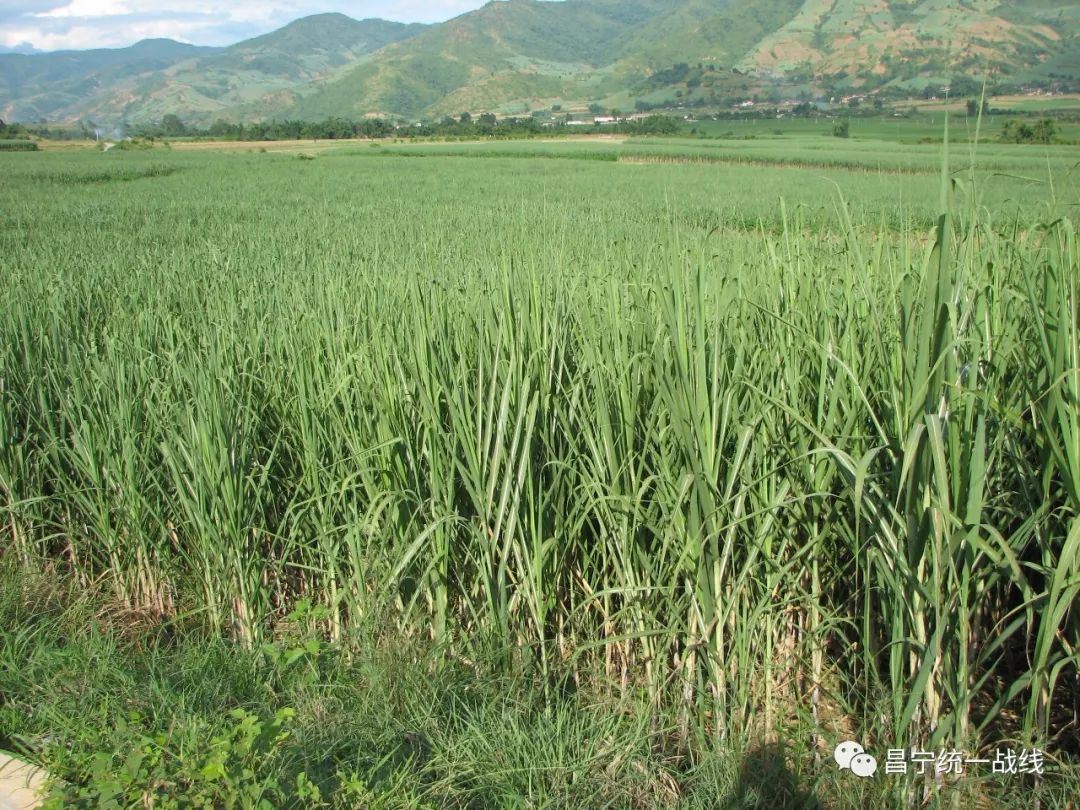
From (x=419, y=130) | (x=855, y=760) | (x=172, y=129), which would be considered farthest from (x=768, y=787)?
(x=172, y=129)

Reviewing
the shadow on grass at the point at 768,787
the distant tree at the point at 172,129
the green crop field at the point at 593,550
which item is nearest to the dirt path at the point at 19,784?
the green crop field at the point at 593,550

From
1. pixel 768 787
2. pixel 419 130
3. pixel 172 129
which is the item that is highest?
pixel 172 129

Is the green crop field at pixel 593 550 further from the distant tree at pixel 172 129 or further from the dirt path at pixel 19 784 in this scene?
the distant tree at pixel 172 129

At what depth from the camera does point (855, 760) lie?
1.85 m

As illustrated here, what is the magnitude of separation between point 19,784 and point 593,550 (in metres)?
1.60

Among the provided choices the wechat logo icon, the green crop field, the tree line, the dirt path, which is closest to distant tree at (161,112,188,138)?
the tree line

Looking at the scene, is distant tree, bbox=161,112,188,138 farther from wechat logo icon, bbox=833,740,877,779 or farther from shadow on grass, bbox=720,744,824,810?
wechat logo icon, bbox=833,740,877,779

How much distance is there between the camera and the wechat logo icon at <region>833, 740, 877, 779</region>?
1.84 meters

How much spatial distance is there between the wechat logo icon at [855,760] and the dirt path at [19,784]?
71.5 inches

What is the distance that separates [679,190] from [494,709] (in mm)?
18115

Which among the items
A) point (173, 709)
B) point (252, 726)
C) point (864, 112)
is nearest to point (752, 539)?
point (252, 726)

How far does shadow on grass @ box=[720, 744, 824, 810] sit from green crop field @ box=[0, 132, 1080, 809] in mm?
10

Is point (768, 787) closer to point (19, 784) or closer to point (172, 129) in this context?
point (19, 784)

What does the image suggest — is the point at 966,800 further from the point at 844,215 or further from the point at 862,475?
the point at 844,215
